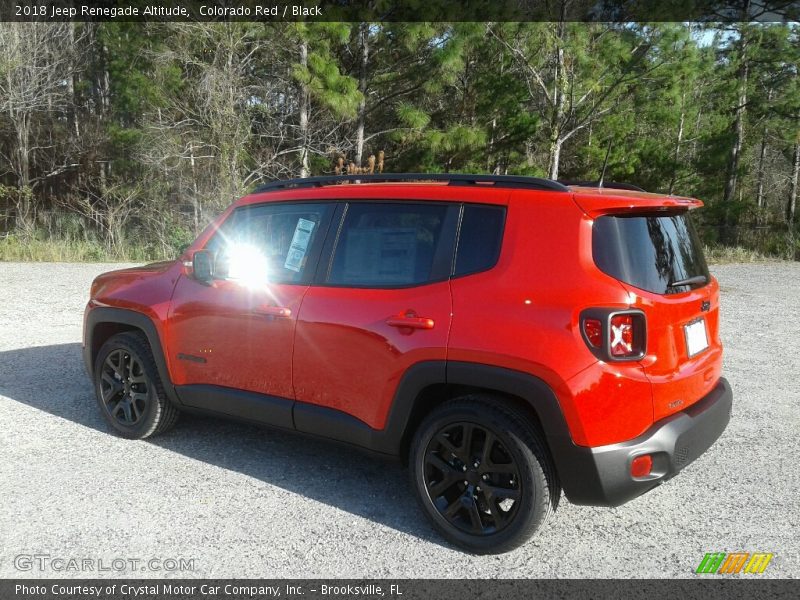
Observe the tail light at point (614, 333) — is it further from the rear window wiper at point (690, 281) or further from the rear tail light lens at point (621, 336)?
the rear window wiper at point (690, 281)

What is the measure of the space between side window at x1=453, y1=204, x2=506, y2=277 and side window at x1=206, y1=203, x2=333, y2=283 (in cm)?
91

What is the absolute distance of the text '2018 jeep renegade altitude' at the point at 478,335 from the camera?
8.89 ft

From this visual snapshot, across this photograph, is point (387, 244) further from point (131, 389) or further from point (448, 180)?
point (131, 389)

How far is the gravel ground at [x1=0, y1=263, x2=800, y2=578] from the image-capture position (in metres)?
2.92

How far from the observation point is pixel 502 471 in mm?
2920

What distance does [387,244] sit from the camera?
334 centimetres

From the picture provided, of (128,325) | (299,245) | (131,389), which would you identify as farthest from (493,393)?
(128,325)

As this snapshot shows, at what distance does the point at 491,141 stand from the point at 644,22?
5182 millimetres

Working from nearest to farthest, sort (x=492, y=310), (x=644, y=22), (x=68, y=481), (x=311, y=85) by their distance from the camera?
1. (x=492, y=310)
2. (x=68, y=481)
3. (x=644, y=22)
4. (x=311, y=85)

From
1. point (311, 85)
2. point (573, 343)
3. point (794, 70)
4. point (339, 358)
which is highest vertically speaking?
point (794, 70)

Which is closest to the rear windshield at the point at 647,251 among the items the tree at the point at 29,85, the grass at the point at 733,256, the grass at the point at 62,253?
the grass at the point at 62,253

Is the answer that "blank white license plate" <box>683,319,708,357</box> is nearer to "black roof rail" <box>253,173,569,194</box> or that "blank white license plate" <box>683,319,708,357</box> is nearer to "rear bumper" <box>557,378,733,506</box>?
"rear bumper" <box>557,378,733,506</box>

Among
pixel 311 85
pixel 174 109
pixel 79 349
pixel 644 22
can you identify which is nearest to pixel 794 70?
pixel 644 22

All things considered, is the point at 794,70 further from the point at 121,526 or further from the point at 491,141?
the point at 121,526
